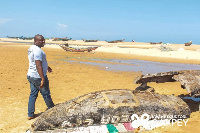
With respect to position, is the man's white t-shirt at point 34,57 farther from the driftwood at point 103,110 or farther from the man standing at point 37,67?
the driftwood at point 103,110

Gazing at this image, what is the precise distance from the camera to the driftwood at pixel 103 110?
5051 mm

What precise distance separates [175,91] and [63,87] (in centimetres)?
583

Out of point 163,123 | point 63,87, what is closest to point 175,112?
point 163,123

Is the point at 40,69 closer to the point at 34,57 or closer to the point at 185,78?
the point at 34,57

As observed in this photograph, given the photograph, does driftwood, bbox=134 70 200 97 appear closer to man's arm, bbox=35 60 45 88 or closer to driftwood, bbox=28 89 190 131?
driftwood, bbox=28 89 190 131

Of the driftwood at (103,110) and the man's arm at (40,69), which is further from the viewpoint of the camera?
the man's arm at (40,69)

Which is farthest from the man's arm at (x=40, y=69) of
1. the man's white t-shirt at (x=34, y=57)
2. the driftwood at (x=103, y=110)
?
the driftwood at (x=103, y=110)

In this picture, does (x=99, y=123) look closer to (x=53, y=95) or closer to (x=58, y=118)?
(x=58, y=118)

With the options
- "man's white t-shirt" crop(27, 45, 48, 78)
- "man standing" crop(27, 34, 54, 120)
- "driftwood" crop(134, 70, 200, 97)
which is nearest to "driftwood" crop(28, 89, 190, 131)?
"driftwood" crop(134, 70, 200, 97)

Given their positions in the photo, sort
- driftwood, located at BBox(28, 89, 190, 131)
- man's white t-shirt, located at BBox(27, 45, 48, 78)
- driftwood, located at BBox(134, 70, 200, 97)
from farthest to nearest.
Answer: driftwood, located at BBox(134, 70, 200, 97) < man's white t-shirt, located at BBox(27, 45, 48, 78) < driftwood, located at BBox(28, 89, 190, 131)

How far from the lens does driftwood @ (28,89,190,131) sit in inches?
199

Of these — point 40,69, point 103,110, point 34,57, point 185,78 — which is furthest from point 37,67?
point 185,78

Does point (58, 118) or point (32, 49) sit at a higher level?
point (32, 49)

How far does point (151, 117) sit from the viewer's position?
561 centimetres
